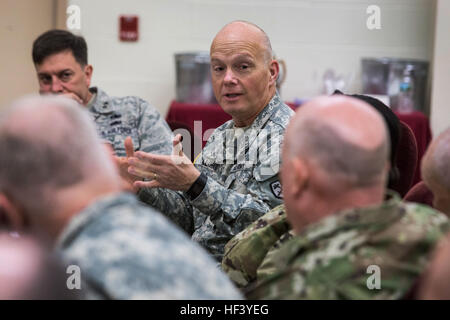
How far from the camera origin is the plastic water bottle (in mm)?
4492

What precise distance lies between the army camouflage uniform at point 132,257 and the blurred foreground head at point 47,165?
32 millimetres

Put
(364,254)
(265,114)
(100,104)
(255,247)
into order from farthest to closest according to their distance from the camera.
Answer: (100,104)
(265,114)
(255,247)
(364,254)

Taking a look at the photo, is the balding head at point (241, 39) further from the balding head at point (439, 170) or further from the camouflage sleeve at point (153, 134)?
the balding head at point (439, 170)

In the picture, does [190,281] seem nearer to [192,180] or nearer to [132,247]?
[132,247]

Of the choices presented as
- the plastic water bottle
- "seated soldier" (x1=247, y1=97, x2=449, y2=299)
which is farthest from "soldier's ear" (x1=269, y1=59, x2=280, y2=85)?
the plastic water bottle

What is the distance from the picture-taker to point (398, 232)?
1.06m

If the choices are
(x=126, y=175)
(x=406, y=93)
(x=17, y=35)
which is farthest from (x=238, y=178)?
(x=17, y=35)

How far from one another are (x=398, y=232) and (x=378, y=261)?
60 mm

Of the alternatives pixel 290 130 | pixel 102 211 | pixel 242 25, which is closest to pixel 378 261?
pixel 290 130

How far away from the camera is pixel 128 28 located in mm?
4668

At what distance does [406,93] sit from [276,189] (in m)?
2.79

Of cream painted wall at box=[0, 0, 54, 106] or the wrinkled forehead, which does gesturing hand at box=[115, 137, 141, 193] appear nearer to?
the wrinkled forehead

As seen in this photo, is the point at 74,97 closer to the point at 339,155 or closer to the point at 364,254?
the point at 339,155

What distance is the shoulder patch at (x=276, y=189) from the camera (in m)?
2.01
